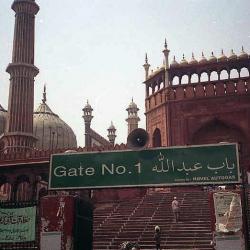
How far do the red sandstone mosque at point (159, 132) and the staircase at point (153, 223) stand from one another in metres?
0.03

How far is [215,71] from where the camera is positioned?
23609 millimetres

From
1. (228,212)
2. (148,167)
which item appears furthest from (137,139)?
(228,212)

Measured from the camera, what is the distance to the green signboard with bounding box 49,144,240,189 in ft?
27.6

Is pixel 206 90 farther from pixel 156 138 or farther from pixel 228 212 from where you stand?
pixel 228 212

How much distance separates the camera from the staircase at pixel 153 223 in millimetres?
12734

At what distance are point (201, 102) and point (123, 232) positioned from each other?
1121cm

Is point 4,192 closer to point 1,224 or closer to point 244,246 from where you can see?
point 1,224

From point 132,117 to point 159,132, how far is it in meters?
18.0

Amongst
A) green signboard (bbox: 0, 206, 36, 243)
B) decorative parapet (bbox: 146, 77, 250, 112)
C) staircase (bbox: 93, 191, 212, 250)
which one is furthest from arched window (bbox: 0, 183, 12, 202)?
green signboard (bbox: 0, 206, 36, 243)

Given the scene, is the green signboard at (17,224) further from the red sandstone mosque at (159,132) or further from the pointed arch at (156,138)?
the pointed arch at (156,138)

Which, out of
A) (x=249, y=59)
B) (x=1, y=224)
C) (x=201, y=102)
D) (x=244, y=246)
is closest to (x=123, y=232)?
(x=1, y=224)

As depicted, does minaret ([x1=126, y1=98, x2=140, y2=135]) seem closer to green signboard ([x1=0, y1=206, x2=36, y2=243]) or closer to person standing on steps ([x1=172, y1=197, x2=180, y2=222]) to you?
person standing on steps ([x1=172, y1=197, x2=180, y2=222])

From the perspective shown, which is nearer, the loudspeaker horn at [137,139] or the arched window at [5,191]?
the loudspeaker horn at [137,139]

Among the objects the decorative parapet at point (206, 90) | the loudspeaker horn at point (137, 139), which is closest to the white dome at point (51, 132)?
the decorative parapet at point (206, 90)
